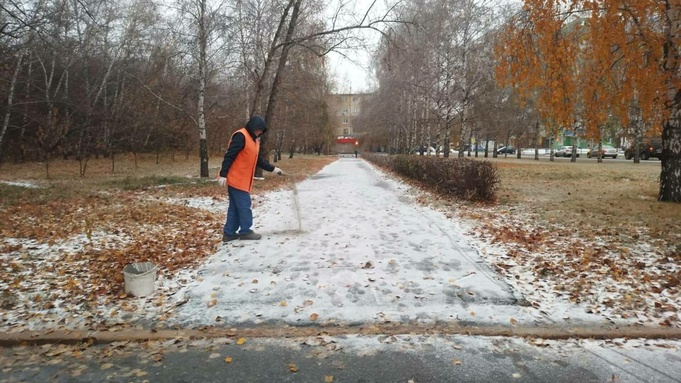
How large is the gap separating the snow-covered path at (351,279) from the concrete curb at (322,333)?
0.15m

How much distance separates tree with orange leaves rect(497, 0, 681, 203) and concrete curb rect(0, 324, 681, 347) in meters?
5.98

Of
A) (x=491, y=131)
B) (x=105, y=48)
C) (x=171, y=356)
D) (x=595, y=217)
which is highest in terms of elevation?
(x=105, y=48)

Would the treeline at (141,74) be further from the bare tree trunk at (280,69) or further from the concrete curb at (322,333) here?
the concrete curb at (322,333)

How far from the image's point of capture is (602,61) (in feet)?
27.1

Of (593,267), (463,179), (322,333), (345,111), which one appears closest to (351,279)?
(322,333)

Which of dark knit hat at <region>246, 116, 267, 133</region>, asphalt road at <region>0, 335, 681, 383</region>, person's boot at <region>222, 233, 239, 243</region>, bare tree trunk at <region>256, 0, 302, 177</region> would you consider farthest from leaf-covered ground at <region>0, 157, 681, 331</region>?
bare tree trunk at <region>256, 0, 302, 177</region>

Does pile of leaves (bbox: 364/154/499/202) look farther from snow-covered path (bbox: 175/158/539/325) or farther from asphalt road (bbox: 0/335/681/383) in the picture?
asphalt road (bbox: 0/335/681/383)

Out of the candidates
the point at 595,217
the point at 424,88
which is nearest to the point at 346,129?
the point at 424,88

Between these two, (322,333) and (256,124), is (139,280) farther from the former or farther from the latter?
(256,124)

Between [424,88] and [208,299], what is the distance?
59.7 ft

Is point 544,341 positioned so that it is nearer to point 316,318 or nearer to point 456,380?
point 456,380

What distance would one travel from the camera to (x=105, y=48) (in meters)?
24.3

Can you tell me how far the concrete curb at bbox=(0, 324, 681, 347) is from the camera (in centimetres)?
349

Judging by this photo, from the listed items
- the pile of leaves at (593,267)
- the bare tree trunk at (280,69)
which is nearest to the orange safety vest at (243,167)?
the pile of leaves at (593,267)
